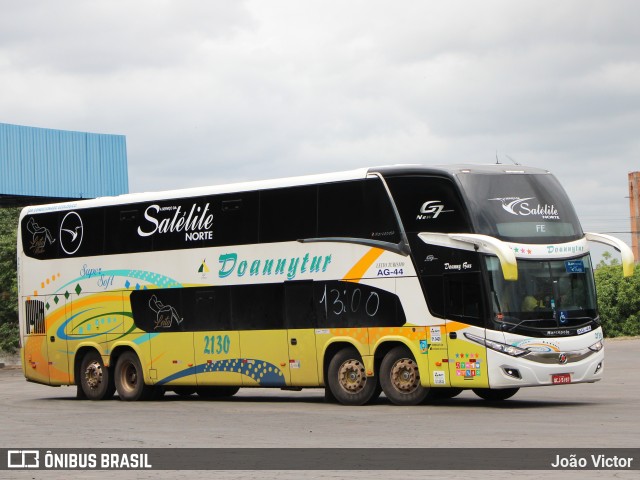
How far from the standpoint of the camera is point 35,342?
1153 inches

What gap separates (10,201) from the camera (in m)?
45.5

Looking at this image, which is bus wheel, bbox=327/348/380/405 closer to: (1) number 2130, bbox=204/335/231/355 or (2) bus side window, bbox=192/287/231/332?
(1) number 2130, bbox=204/335/231/355

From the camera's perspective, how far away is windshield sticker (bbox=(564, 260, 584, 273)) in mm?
21850

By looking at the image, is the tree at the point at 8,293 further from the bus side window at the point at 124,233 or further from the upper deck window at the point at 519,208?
the upper deck window at the point at 519,208

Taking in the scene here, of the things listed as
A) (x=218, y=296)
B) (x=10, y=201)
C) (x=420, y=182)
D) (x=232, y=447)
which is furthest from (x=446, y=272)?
(x=10, y=201)

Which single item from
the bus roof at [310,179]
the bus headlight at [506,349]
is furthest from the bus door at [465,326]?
the bus roof at [310,179]

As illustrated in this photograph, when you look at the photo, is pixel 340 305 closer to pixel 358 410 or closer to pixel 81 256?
pixel 358 410

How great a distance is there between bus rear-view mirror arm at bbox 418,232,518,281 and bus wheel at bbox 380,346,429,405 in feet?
6.65

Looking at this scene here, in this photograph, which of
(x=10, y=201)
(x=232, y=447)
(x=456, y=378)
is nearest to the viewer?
(x=232, y=447)

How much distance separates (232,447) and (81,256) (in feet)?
43.3

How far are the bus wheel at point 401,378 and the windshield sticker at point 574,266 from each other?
295cm

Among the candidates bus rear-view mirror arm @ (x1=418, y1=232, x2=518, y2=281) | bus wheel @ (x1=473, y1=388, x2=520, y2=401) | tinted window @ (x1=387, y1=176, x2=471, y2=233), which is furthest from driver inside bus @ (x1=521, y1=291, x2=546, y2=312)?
bus wheel @ (x1=473, y1=388, x2=520, y2=401)

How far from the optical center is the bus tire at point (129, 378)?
27.1 m

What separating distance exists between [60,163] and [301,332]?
20.3m
